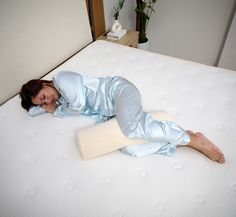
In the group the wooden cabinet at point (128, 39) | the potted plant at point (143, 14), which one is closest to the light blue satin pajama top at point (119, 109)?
the wooden cabinet at point (128, 39)

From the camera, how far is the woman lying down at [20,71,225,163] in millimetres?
1042

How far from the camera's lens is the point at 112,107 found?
1.26m

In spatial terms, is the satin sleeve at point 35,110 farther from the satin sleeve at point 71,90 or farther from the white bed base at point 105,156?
the satin sleeve at point 71,90

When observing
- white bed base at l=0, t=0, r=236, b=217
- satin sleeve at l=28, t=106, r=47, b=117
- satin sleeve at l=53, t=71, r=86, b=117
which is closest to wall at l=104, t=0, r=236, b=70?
white bed base at l=0, t=0, r=236, b=217

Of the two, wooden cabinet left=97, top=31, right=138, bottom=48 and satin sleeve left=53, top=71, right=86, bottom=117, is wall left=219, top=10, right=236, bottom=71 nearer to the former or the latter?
wooden cabinet left=97, top=31, right=138, bottom=48

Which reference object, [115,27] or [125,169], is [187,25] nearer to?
[115,27]

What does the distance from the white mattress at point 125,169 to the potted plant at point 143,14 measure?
1326mm

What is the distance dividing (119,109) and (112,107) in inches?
5.2

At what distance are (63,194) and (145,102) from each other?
0.68 meters

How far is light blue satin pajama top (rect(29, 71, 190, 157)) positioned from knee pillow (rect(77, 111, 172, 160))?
0.03m

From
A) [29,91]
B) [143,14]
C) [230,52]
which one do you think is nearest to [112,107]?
[29,91]

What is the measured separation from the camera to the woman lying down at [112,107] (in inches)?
41.0

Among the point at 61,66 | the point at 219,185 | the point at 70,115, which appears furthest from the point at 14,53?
the point at 219,185

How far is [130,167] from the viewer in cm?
101
